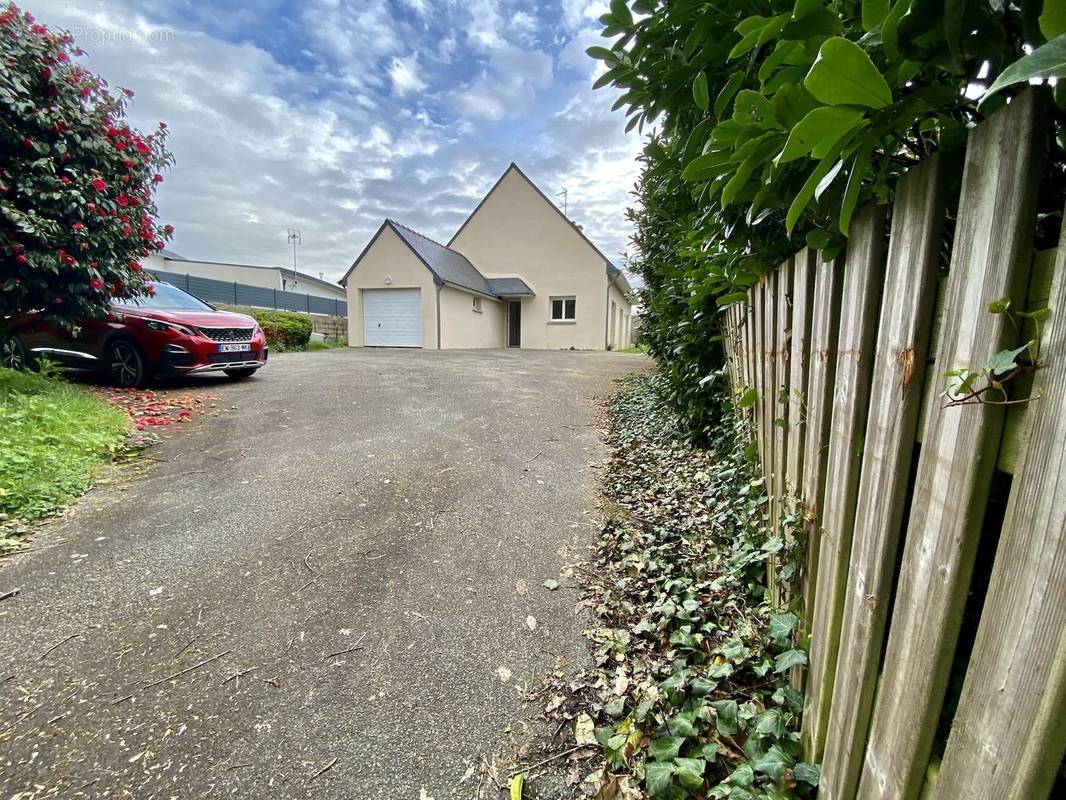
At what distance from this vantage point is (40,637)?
1752mm

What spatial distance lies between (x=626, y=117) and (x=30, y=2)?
670cm

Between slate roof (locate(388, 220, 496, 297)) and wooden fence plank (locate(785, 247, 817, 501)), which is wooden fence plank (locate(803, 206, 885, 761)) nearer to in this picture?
wooden fence plank (locate(785, 247, 817, 501))

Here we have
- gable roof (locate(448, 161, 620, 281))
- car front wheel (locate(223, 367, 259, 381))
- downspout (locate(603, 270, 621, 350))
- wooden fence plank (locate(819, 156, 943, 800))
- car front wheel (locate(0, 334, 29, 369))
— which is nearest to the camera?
wooden fence plank (locate(819, 156, 943, 800))

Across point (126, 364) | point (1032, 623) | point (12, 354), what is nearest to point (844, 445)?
point (1032, 623)

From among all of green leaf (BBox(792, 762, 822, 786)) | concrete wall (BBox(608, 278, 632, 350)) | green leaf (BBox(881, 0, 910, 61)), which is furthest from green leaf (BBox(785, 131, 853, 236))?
concrete wall (BBox(608, 278, 632, 350))

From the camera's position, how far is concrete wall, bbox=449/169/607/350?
18125 millimetres

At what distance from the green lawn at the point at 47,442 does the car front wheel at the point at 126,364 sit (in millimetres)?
995

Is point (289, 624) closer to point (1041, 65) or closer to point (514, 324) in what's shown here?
point (1041, 65)

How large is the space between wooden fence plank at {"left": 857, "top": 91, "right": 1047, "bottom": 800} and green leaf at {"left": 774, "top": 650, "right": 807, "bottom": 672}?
398 millimetres

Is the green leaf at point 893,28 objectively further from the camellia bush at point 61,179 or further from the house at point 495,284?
the house at point 495,284

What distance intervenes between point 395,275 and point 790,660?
16.2 meters

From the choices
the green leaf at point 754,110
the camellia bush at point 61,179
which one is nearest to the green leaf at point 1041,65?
the green leaf at point 754,110

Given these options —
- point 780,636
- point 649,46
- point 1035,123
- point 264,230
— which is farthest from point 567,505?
point 264,230

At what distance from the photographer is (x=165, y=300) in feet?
20.7
